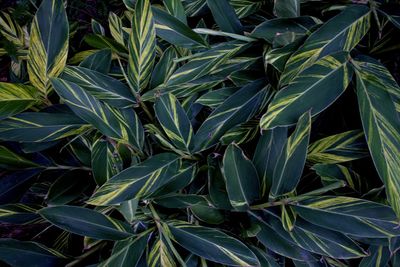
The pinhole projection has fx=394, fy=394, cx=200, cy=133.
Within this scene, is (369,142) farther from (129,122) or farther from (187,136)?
(129,122)

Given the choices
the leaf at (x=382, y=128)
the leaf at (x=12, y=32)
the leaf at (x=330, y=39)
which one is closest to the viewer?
the leaf at (x=382, y=128)

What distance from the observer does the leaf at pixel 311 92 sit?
74 centimetres

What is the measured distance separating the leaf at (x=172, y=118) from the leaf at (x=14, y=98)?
0.96ft

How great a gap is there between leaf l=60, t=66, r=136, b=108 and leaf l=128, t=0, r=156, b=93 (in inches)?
1.3

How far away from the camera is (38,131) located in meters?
0.86

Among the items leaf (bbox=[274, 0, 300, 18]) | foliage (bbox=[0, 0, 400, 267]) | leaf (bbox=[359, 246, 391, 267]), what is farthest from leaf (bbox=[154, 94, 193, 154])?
leaf (bbox=[359, 246, 391, 267])

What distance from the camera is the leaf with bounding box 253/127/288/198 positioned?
83 cm

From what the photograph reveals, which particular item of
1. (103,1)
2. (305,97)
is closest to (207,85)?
(305,97)

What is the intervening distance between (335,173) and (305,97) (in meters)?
0.19

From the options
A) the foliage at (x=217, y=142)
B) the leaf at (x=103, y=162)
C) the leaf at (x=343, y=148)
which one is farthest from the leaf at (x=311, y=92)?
the leaf at (x=103, y=162)

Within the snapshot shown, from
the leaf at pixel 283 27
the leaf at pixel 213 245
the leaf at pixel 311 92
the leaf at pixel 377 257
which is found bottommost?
the leaf at pixel 377 257

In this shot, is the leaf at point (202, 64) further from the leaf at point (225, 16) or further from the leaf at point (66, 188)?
the leaf at point (66, 188)

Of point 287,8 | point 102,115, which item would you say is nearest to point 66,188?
point 102,115

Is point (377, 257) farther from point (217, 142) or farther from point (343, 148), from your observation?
point (217, 142)
